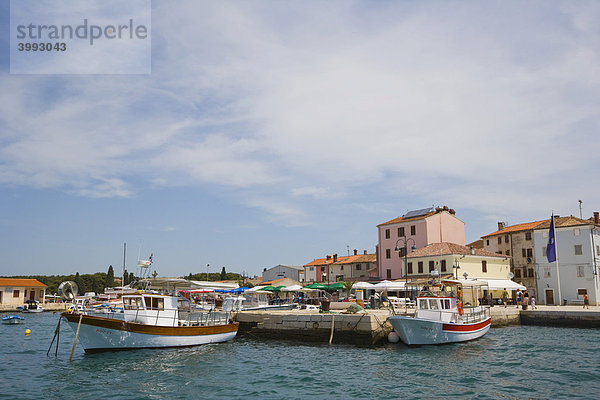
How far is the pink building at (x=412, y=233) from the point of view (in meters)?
57.0

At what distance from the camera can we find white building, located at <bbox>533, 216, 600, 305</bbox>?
47812 mm

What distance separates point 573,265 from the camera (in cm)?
4903

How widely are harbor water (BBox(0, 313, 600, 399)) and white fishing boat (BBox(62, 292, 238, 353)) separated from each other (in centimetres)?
52

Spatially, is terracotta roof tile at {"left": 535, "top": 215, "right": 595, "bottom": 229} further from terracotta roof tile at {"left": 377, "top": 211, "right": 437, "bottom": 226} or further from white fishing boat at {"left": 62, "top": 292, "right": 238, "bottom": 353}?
white fishing boat at {"left": 62, "top": 292, "right": 238, "bottom": 353}

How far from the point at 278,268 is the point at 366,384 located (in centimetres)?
6628

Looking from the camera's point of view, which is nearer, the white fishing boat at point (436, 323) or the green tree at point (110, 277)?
the white fishing boat at point (436, 323)

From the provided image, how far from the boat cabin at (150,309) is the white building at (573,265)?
3820 cm

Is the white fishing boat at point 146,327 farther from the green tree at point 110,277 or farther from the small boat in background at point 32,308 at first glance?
the green tree at point 110,277

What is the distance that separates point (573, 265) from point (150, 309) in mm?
43195

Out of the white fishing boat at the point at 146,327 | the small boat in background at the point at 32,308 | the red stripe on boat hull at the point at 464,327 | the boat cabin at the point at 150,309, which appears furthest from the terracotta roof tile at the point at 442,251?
the small boat in background at the point at 32,308

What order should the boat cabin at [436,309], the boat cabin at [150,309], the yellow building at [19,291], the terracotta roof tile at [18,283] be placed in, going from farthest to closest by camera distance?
the terracotta roof tile at [18,283] → the yellow building at [19,291] → the boat cabin at [436,309] → the boat cabin at [150,309]

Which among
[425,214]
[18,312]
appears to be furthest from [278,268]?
[18,312]

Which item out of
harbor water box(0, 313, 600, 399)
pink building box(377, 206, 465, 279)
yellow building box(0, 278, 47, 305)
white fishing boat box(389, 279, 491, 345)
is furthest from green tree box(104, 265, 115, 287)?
white fishing boat box(389, 279, 491, 345)

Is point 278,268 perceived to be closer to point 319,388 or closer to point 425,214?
point 425,214
